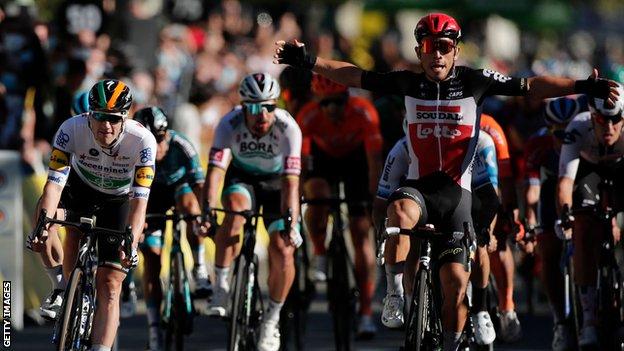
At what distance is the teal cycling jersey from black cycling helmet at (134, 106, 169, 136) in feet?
1.05

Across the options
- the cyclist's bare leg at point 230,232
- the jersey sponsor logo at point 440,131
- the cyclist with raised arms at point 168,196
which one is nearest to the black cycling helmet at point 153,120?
the cyclist with raised arms at point 168,196

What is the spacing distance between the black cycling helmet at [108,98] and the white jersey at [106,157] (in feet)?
1.00

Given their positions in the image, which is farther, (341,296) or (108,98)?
(341,296)

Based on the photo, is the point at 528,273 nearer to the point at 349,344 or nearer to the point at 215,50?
the point at 349,344

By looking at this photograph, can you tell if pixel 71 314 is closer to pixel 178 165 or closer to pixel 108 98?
pixel 108 98

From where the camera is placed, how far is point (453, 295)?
32.8 ft

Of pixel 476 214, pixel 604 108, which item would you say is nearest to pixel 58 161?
pixel 476 214

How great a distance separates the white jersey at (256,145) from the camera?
11.7m

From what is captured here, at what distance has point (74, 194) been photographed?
10812 millimetres

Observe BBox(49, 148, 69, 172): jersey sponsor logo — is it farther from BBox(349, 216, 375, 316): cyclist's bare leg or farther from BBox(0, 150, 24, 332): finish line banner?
BBox(0, 150, 24, 332): finish line banner

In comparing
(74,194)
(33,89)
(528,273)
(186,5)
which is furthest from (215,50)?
(74,194)

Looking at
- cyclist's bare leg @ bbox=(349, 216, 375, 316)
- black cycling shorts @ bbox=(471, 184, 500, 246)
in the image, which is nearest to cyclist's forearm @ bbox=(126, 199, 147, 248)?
black cycling shorts @ bbox=(471, 184, 500, 246)

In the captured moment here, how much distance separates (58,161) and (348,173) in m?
3.96

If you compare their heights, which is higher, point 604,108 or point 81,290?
point 604,108
